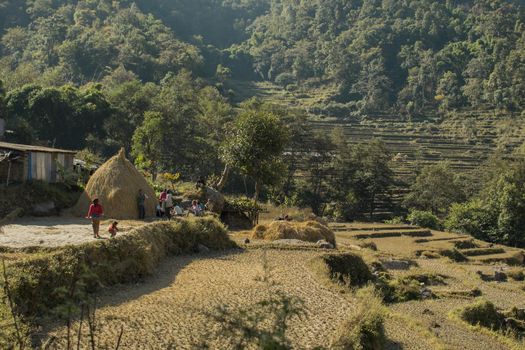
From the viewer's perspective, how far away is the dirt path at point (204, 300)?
10250mm

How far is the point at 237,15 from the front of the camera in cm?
14988

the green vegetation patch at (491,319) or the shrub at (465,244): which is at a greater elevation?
the green vegetation patch at (491,319)

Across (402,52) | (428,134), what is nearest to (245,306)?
(428,134)

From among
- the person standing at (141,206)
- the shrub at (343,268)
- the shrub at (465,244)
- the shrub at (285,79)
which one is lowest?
the shrub at (465,244)

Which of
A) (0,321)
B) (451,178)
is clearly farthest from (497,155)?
(0,321)

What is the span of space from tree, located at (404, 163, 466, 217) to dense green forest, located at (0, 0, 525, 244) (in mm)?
128

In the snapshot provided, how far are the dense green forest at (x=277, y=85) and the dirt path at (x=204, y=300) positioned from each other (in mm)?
13289

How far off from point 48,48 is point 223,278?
274 feet

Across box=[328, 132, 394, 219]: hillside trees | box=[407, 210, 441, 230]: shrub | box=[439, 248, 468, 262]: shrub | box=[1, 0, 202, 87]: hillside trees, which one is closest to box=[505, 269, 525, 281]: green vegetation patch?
box=[439, 248, 468, 262]: shrub

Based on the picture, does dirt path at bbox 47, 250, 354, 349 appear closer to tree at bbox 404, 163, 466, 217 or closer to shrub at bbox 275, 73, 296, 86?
tree at bbox 404, 163, 466, 217

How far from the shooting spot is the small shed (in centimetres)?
2042

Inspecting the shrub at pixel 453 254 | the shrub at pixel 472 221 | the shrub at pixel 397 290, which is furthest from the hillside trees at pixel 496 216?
the shrub at pixel 397 290

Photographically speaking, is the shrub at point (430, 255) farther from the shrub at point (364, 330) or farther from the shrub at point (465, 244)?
the shrub at point (364, 330)

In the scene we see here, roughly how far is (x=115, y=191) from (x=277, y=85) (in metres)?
92.0
